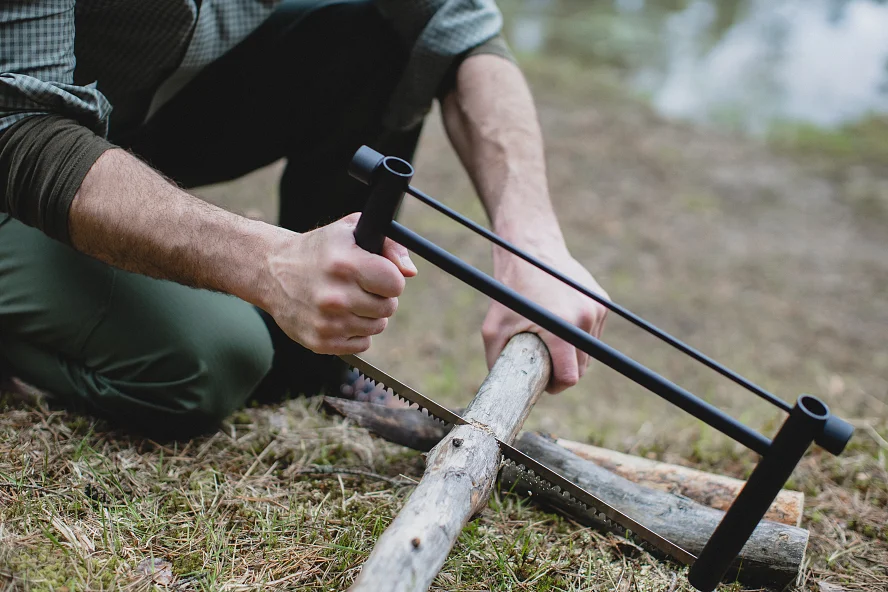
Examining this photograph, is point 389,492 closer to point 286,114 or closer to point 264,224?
point 264,224

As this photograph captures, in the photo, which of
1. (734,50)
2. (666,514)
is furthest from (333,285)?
(734,50)

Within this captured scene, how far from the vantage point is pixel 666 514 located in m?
2.02

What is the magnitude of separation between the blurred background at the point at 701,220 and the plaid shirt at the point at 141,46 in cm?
66

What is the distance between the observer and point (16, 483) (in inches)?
73.6

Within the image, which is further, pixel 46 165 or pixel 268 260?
pixel 46 165

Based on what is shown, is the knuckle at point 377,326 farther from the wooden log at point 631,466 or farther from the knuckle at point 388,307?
the wooden log at point 631,466

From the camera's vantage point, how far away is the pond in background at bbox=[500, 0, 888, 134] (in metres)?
Answer: 8.86

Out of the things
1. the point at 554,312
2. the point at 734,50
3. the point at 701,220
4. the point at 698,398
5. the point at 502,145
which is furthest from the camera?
the point at 734,50

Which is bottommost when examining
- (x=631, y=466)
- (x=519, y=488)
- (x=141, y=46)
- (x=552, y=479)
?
(x=519, y=488)

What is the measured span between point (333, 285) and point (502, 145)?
127cm

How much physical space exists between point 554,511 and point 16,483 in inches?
58.9

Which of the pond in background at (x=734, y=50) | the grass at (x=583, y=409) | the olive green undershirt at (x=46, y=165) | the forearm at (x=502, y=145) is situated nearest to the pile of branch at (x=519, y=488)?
the grass at (x=583, y=409)

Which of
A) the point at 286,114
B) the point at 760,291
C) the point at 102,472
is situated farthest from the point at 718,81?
the point at 102,472

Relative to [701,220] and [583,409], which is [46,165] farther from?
[701,220]
